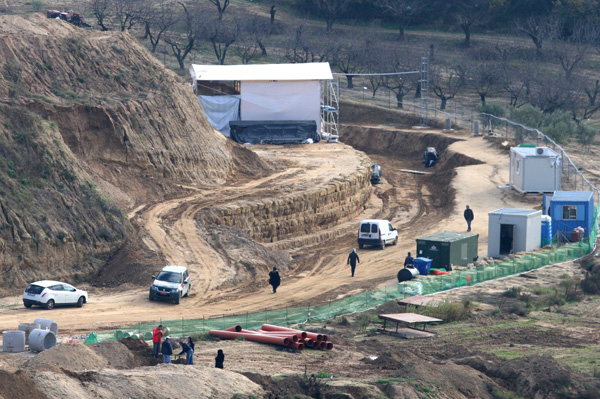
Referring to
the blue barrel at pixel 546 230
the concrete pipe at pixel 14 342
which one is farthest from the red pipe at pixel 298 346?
the blue barrel at pixel 546 230

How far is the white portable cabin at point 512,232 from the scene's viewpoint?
118ft

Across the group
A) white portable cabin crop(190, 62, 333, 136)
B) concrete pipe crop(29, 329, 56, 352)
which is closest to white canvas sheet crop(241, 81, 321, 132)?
white portable cabin crop(190, 62, 333, 136)

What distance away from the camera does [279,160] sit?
53406 mm

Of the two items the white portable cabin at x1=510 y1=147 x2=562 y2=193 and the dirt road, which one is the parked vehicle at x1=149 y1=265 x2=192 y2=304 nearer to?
the dirt road

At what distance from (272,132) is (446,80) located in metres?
30.0

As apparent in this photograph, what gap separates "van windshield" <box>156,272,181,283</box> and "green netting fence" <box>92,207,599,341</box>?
10.4ft

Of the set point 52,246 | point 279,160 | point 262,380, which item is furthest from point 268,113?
point 262,380

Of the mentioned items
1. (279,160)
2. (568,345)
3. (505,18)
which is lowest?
(568,345)

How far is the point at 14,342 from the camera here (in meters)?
22.9

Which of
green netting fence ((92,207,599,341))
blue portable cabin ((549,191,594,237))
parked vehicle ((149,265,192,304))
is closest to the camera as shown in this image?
green netting fence ((92,207,599,341))

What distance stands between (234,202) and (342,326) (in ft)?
51.6

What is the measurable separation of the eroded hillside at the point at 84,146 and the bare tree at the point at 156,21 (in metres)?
35.0

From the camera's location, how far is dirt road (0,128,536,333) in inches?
1170

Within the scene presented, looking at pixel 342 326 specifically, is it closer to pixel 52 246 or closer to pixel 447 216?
pixel 52 246
